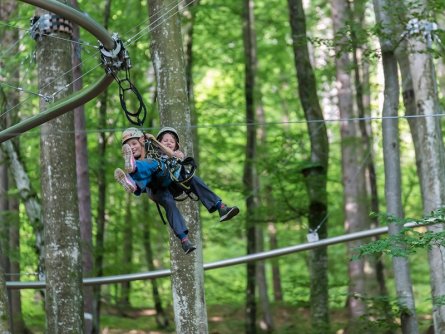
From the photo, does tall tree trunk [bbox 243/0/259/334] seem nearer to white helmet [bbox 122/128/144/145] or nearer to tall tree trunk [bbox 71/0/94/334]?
tall tree trunk [bbox 71/0/94/334]

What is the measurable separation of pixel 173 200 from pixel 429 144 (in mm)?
4955

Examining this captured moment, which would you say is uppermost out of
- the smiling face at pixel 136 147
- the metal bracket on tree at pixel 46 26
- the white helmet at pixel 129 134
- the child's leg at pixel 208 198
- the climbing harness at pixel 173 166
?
the metal bracket on tree at pixel 46 26

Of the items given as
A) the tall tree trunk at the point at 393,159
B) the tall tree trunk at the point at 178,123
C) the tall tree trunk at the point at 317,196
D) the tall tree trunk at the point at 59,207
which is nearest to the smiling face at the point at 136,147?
the tall tree trunk at the point at 178,123

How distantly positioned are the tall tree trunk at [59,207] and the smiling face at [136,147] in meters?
2.30

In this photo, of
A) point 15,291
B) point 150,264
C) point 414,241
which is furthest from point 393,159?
point 150,264

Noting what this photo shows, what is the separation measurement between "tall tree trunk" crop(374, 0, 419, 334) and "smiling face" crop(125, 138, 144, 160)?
4.53m

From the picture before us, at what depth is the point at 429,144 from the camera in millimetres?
10797

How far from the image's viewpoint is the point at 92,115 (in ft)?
58.5

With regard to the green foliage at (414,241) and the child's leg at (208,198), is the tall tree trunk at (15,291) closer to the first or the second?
the child's leg at (208,198)

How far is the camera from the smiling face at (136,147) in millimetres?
6668

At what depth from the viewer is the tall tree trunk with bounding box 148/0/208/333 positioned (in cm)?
779

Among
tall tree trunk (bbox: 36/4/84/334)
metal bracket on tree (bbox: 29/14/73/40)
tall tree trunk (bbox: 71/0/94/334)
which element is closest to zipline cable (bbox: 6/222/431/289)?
tall tree trunk (bbox: 36/4/84/334)

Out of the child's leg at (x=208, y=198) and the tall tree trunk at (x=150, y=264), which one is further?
the tall tree trunk at (x=150, y=264)

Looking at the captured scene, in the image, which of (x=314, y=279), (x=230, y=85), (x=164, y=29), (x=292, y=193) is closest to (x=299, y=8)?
(x=292, y=193)
